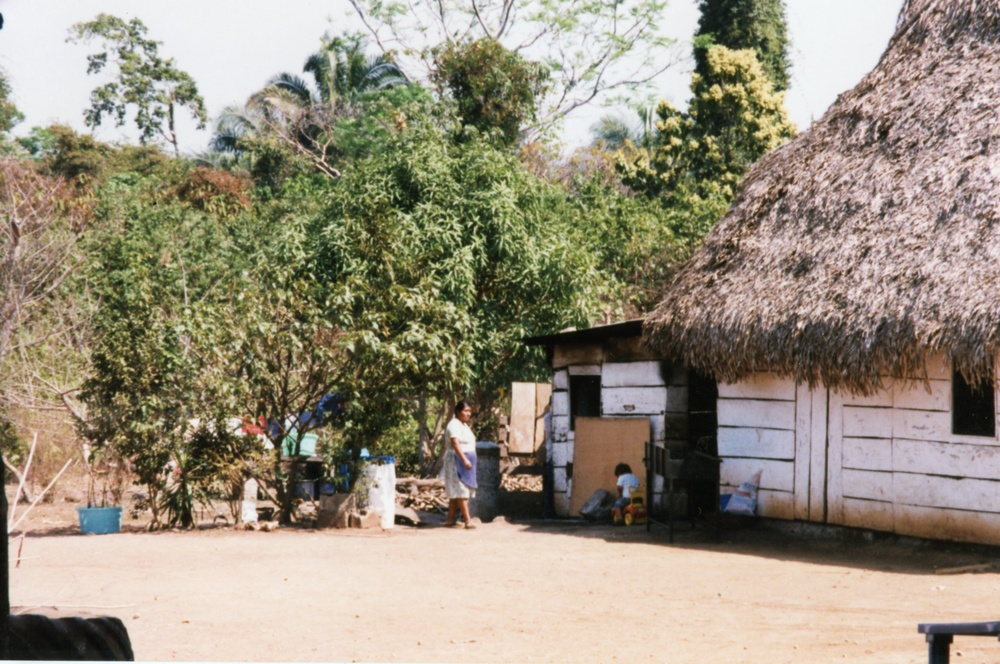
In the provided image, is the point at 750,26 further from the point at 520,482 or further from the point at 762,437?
the point at 762,437

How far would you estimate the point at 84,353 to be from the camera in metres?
14.2

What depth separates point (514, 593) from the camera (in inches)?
306

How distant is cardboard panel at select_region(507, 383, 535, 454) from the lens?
56.7 ft

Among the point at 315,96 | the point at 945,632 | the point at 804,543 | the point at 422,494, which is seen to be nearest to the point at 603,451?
the point at 804,543

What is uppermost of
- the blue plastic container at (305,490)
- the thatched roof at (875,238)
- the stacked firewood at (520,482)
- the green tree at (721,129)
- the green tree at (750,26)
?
the green tree at (750,26)

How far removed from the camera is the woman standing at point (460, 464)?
11758 millimetres

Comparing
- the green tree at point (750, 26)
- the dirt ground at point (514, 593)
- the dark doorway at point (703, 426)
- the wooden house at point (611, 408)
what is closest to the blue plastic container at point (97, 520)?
the dirt ground at point (514, 593)

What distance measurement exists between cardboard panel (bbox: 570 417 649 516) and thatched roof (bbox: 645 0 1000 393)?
1.30 metres

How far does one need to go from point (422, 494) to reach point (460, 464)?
3440 millimetres

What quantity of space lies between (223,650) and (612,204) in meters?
16.0

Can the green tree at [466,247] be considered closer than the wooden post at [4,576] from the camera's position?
No

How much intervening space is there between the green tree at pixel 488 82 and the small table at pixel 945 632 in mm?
17090

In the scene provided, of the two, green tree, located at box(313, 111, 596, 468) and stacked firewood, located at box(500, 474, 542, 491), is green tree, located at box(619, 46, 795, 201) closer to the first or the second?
stacked firewood, located at box(500, 474, 542, 491)

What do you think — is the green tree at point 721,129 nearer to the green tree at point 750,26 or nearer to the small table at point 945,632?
the green tree at point 750,26
